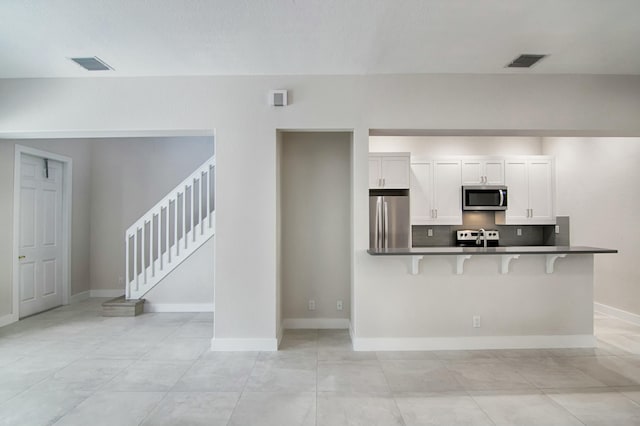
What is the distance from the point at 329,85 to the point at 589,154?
4325mm

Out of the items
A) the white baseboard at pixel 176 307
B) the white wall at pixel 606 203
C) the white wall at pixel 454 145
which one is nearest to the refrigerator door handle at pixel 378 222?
the white wall at pixel 454 145

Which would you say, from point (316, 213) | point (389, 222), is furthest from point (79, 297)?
point (389, 222)

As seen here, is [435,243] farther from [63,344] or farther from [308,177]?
[63,344]

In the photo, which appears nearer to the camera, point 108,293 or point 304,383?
point 304,383

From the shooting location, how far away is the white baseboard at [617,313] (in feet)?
14.9

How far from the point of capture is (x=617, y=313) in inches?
190

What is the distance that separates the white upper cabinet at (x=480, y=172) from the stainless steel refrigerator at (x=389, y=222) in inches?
57.3

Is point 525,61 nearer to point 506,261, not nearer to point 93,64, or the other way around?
point 506,261

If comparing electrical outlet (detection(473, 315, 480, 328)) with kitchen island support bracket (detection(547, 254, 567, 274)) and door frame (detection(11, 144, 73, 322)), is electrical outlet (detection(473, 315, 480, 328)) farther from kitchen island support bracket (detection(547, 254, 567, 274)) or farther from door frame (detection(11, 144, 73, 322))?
door frame (detection(11, 144, 73, 322))

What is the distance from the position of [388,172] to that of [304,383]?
3258mm

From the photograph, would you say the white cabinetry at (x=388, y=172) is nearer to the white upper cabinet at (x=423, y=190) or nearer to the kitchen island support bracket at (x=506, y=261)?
the white upper cabinet at (x=423, y=190)

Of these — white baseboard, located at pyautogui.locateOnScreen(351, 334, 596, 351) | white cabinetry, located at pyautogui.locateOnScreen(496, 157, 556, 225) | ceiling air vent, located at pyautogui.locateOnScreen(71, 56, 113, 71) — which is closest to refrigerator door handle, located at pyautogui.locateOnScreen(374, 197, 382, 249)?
white baseboard, located at pyautogui.locateOnScreen(351, 334, 596, 351)

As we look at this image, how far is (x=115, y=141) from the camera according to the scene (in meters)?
6.22

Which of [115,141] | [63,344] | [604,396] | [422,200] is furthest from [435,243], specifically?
[115,141]
